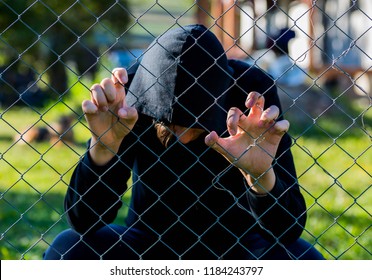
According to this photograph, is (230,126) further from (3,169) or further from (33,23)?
(33,23)

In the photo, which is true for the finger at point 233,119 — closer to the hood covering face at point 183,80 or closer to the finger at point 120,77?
the hood covering face at point 183,80

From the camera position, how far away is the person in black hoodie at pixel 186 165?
9.00 ft

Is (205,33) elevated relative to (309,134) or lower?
elevated

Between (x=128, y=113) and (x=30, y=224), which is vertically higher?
(x=128, y=113)

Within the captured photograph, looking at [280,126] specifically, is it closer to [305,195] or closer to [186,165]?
[186,165]

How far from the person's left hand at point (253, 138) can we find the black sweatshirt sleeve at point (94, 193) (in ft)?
1.41

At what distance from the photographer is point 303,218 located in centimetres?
310

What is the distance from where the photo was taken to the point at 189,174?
10.3 ft

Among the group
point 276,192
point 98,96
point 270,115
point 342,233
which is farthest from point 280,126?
point 342,233

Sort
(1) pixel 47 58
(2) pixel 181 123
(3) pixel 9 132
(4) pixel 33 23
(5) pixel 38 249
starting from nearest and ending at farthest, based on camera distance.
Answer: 1. (2) pixel 181 123
2. (5) pixel 38 249
3. (3) pixel 9 132
4. (4) pixel 33 23
5. (1) pixel 47 58

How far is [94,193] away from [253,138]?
629 mm

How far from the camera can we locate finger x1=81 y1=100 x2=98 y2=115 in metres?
2.61

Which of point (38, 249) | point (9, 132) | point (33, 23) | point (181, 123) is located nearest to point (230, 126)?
point (181, 123)

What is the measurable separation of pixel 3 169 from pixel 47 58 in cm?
522
